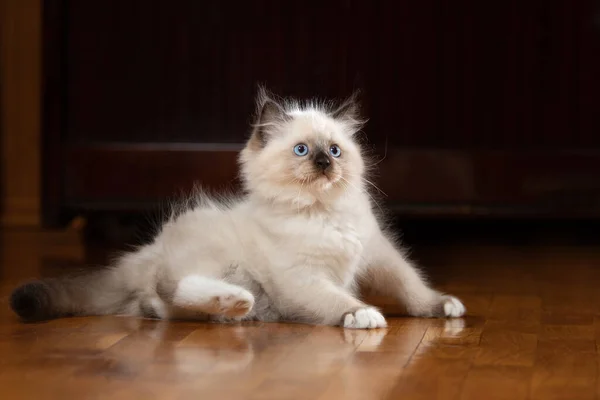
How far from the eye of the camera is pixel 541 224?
382cm

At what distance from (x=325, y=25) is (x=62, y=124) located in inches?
32.6

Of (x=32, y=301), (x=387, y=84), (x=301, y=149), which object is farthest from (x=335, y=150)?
(x=387, y=84)

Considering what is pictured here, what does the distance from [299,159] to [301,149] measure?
0.08 feet

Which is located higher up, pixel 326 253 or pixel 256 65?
pixel 256 65

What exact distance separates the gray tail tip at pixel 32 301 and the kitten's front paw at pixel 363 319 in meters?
0.54

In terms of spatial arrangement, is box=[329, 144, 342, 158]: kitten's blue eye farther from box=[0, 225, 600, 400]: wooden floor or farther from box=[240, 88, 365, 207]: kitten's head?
box=[0, 225, 600, 400]: wooden floor

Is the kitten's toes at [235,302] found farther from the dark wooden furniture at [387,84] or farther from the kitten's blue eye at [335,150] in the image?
the dark wooden furniture at [387,84]

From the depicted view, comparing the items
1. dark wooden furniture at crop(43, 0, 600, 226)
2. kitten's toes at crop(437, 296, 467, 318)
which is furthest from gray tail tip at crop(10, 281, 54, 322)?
dark wooden furniture at crop(43, 0, 600, 226)

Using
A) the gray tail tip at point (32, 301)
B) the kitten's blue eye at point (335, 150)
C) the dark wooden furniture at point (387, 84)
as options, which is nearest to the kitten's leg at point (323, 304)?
the kitten's blue eye at point (335, 150)

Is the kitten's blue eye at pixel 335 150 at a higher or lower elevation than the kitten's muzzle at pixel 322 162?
higher

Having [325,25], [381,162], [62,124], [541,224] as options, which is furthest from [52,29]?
[541,224]

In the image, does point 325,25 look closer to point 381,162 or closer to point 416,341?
point 381,162

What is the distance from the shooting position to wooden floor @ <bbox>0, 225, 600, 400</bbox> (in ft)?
3.91

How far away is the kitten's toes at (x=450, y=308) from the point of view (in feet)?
5.75
